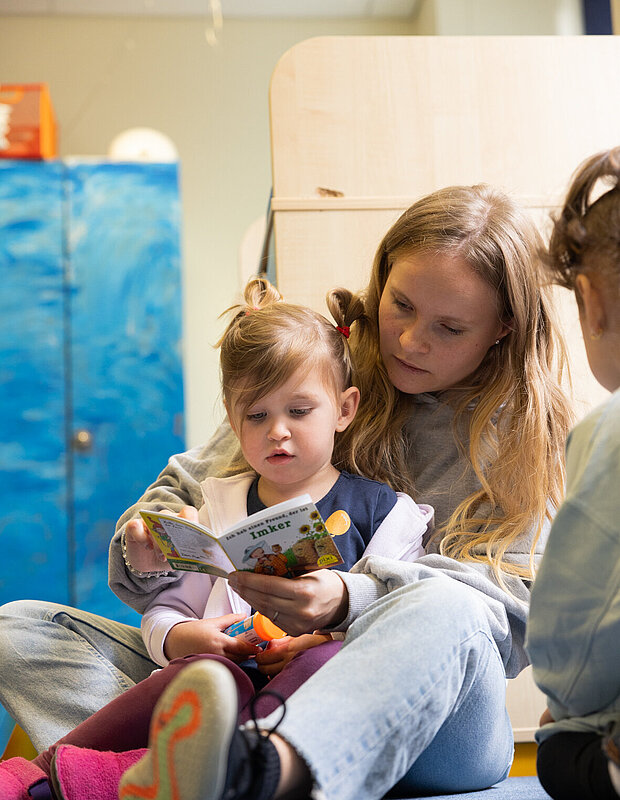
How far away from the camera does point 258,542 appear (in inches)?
35.3

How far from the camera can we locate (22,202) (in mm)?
3172

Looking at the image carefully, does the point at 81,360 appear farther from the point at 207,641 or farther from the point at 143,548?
the point at 207,641

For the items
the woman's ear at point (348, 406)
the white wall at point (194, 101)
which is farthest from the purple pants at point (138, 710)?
the white wall at point (194, 101)

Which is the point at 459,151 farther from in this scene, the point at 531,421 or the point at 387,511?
the point at 387,511

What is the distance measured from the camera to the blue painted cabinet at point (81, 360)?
308 centimetres

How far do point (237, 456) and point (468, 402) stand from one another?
1.16 feet

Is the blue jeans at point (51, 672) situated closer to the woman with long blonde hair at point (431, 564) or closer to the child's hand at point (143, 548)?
the child's hand at point (143, 548)

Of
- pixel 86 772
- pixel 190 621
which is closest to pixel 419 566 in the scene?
pixel 190 621

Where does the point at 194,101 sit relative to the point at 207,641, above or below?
above

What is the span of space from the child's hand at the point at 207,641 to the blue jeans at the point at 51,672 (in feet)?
0.44

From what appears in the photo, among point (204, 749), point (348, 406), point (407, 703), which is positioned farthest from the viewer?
point (348, 406)

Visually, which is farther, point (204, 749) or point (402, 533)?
point (402, 533)

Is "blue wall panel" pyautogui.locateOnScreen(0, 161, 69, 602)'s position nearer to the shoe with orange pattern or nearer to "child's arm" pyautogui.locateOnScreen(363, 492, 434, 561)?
"child's arm" pyautogui.locateOnScreen(363, 492, 434, 561)

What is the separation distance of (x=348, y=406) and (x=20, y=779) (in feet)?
2.02
